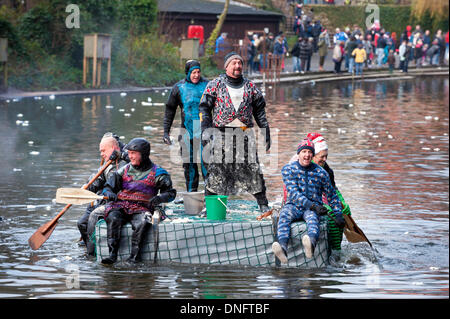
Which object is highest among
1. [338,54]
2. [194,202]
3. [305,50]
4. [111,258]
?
[305,50]

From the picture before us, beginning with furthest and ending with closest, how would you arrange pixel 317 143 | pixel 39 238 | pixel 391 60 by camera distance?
pixel 391 60 < pixel 39 238 < pixel 317 143

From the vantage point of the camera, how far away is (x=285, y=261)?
863 centimetres

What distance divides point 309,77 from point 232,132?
2875cm

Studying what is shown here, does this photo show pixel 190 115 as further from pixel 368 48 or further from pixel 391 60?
pixel 368 48

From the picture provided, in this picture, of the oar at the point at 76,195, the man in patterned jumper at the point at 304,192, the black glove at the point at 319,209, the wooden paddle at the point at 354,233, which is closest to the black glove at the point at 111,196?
the oar at the point at 76,195

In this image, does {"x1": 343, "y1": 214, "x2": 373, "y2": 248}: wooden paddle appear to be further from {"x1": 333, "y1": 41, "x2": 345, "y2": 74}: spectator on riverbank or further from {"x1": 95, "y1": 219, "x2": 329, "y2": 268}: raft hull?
{"x1": 333, "y1": 41, "x2": 345, "y2": 74}: spectator on riverbank

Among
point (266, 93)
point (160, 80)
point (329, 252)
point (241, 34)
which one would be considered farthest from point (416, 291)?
point (241, 34)

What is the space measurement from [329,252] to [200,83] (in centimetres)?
294

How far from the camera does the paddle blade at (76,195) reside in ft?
29.6

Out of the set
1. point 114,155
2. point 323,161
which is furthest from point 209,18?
point 323,161

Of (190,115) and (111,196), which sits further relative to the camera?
(190,115)

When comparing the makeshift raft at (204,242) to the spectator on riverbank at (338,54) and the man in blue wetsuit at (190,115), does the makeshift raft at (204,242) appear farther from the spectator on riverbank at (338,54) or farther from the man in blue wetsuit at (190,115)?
the spectator on riverbank at (338,54)

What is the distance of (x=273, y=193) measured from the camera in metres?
12.9

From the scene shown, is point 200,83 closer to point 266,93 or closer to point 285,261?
point 285,261
